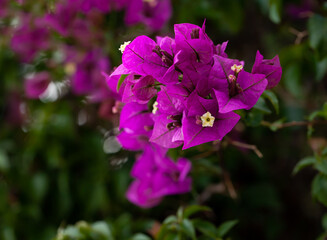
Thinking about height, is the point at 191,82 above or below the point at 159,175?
above

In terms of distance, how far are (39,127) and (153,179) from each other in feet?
2.11

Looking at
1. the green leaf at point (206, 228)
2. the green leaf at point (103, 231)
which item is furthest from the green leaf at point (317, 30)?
the green leaf at point (103, 231)

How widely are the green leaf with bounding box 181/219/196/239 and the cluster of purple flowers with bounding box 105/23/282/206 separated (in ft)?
0.72

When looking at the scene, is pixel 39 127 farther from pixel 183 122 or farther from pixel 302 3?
pixel 302 3

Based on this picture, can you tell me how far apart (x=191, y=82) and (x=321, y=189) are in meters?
0.37

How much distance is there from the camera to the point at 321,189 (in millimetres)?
730

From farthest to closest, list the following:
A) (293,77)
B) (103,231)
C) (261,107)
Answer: (293,77) → (103,231) → (261,107)

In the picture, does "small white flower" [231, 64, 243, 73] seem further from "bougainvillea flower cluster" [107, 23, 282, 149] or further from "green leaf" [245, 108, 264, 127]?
"green leaf" [245, 108, 264, 127]

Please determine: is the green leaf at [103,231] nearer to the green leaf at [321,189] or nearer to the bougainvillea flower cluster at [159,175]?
the bougainvillea flower cluster at [159,175]

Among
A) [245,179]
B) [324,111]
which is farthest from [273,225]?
[324,111]

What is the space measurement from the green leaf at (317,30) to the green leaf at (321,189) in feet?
1.11

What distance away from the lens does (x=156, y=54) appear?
574mm

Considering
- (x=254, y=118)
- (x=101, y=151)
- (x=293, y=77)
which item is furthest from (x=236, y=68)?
(x=101, y=151)

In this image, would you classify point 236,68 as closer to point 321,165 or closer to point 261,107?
point 261,107
